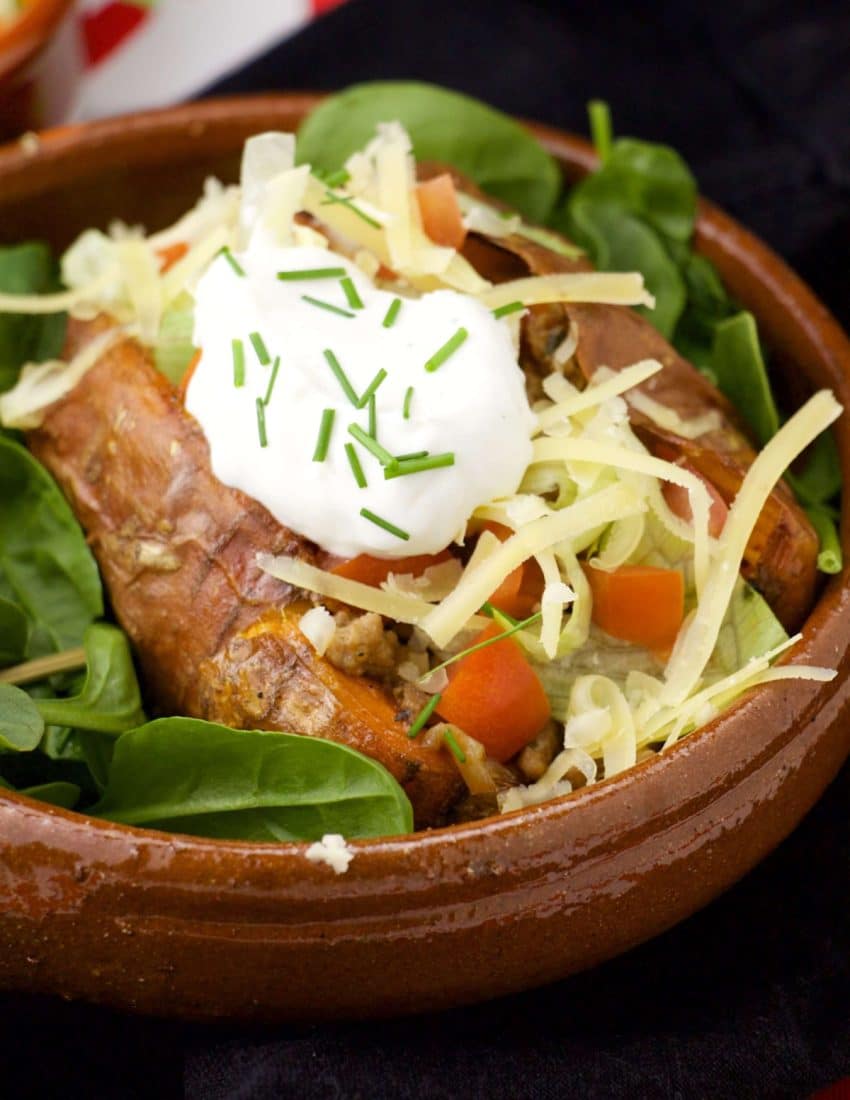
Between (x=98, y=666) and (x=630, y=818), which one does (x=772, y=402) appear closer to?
(x=630, y=818)

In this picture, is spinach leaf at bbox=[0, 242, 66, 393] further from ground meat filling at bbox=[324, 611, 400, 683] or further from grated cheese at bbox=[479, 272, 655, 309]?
ground meat filling at bbox=[324, 611, 400, 683]

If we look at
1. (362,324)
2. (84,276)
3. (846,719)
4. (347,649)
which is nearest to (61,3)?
(84,276)

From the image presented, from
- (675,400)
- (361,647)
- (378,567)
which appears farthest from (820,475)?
(361,647)

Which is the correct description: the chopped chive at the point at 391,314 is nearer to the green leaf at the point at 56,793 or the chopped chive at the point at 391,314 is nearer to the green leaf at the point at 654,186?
the green leaf at the point at 56,793

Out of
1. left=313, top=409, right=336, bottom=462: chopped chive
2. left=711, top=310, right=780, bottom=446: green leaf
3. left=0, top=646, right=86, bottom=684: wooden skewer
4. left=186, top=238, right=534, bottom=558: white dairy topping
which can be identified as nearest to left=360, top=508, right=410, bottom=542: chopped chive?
left=186, top=238, right=534, bottom=558: white dairy topping

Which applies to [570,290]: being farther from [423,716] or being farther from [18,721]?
[18,721]

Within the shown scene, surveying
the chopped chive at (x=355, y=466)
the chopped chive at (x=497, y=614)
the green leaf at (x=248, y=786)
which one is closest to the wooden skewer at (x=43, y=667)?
the green leaf at (x=248, y=786)
